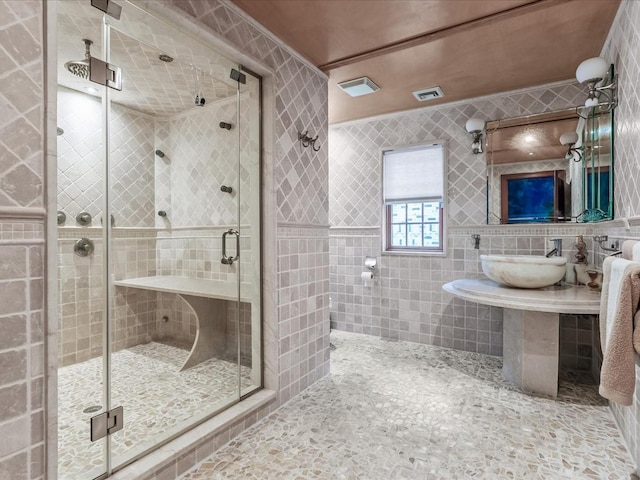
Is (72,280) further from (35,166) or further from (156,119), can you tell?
(156,119)

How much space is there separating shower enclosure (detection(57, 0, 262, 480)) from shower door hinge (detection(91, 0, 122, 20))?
0.02m

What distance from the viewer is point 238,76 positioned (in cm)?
207

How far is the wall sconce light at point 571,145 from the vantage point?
271 centimetres

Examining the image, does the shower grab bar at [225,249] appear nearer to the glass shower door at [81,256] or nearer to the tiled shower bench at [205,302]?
the tiled shower bench at [205,302]

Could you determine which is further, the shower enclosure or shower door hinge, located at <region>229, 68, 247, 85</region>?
shower door hinge, located at <region>229, 68, 247, 85</region>

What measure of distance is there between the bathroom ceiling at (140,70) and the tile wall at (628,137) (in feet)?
7.18

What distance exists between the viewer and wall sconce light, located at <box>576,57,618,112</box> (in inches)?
83.3

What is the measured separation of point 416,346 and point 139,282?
2566 millimetres

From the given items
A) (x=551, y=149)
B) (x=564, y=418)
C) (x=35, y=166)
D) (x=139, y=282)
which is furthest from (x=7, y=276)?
(x=551, y=149)

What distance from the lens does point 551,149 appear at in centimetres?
286

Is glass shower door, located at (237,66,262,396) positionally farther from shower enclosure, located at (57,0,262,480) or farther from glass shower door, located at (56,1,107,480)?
glass shower door, located at (56,1,107,480)

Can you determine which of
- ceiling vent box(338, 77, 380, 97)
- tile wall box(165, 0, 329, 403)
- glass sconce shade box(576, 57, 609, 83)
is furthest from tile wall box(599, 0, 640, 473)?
tile wall box(165, 0, 329, 403)

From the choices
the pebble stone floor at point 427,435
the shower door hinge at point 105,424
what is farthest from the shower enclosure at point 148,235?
the pebble stone floor at point 427,435

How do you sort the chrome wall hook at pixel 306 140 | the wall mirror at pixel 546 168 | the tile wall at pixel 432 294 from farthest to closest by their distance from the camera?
the tile wall at pixel 432 294 → the wall mirror at pixel 546 168 → the chrome wall hook at pixel 306 140
